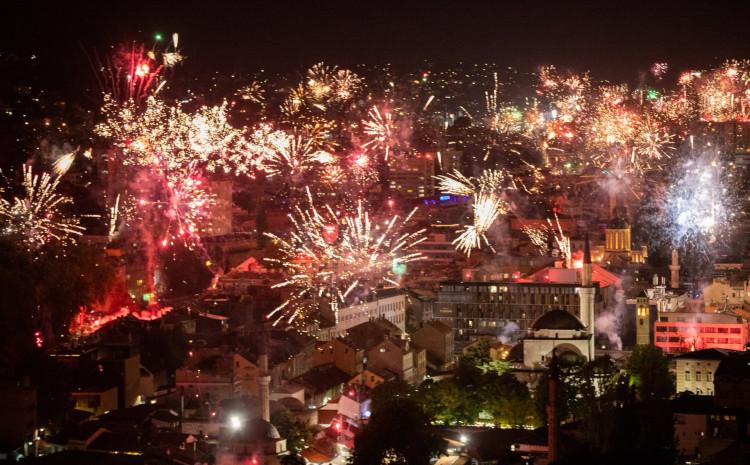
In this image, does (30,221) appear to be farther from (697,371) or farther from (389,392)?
(697,371)

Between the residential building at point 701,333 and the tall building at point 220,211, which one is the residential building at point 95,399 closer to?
the residential building at point 701,333

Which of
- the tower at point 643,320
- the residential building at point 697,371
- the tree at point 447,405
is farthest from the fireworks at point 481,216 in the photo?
the tree at point 447,405

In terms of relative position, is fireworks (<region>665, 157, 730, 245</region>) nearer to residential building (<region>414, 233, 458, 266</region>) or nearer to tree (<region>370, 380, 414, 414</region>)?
residential building (<region>414, 233, 458, 266</region>)

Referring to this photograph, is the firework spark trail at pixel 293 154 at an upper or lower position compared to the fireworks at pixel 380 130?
lower

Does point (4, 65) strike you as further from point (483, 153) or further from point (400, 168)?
point (483, 153)

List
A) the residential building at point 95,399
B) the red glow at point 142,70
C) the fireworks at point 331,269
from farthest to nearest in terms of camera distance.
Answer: the red glow at point 142,70 < the fireworks at point 331,269 < the residential building at point 95,399

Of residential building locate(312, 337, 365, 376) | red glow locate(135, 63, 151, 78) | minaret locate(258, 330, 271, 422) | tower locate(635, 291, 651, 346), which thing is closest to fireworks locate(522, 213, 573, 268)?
tower locate(635, 291, 651, 346)

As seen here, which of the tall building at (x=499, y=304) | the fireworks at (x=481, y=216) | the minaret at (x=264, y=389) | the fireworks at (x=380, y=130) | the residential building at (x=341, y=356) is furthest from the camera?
the fireworks at (x=380, y=130)
